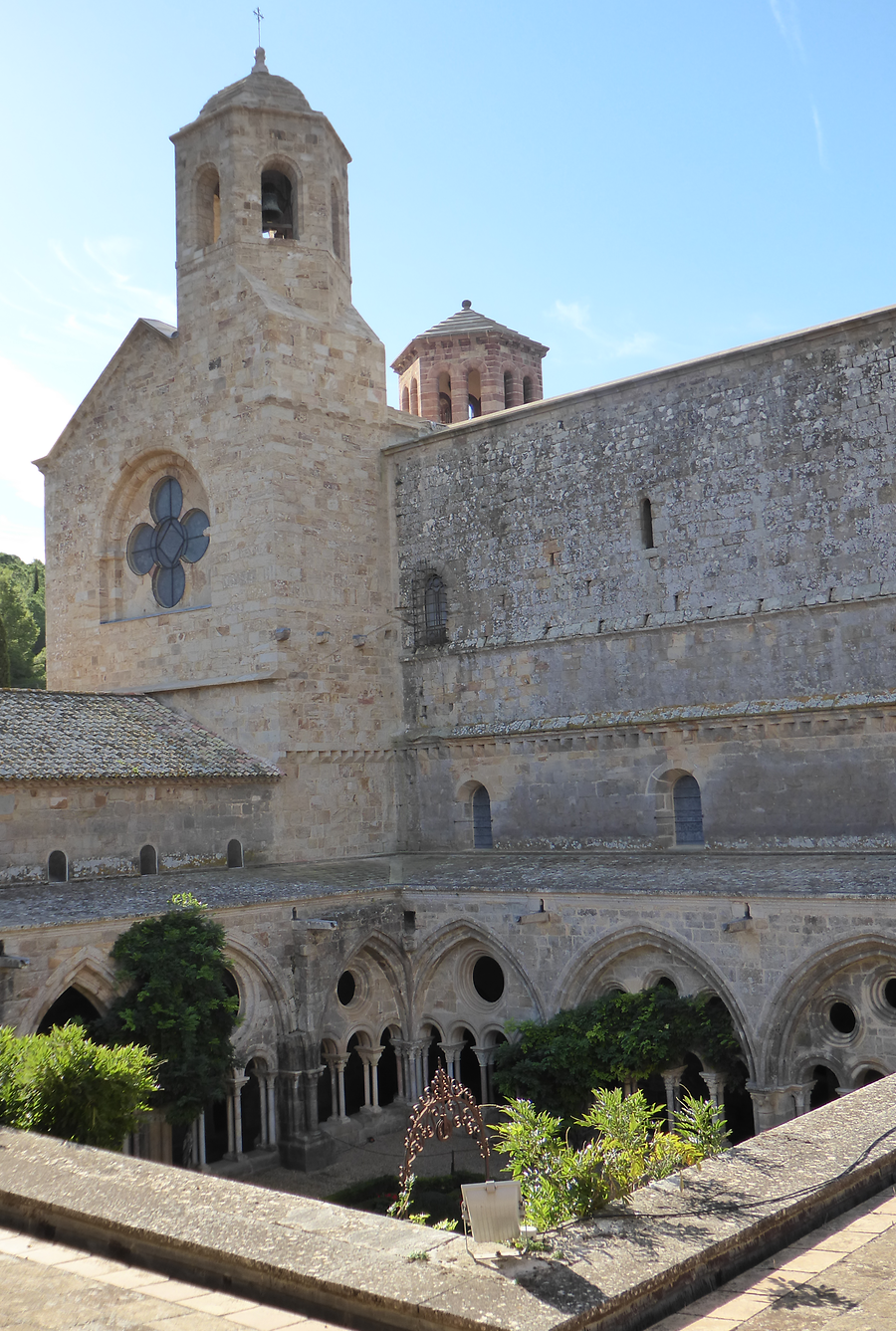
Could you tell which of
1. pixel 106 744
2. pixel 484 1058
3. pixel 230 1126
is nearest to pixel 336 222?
pixel 106 744

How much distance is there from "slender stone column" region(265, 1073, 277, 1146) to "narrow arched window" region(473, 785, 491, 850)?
5.17 m

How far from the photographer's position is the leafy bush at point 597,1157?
4.95 meters

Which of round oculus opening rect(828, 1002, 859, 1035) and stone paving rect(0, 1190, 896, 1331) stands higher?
stone paving rect(0, 1190, 896, 1331)

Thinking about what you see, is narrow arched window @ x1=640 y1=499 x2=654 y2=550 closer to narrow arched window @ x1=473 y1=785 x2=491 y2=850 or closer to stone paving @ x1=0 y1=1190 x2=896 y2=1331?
narrow arched window @ x1=473 y1=785 x2=491 y2=850

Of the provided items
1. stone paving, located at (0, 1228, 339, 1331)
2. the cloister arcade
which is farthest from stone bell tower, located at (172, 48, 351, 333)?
stone paving, located at (0, 1228, 339, 1331)

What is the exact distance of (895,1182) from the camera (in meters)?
5.55

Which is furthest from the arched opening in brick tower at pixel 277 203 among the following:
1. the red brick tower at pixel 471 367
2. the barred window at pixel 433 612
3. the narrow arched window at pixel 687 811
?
the narrow arched window at pixel 687 811

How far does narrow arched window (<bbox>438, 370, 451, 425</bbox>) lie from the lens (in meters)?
27.4

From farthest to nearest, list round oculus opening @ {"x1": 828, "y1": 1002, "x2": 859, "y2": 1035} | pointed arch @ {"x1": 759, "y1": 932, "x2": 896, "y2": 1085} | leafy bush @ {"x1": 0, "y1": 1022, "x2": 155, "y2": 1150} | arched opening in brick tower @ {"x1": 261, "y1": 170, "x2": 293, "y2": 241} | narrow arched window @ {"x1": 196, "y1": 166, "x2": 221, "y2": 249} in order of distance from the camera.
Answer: arched opening in brick tower @ {"x1": 261, "y1": 170, "x2": 293, "y2": 241}, narrow arched window @ {"x1": 196, "y1": 166, "x2": 221, "y2": 249}, round oculus opening @ {"x1": 828, "y1": 1002, "x2": 859, "y2": 1035}, pointed arch @ {"x1": 759, "y1": 932, "x2": 896, "y2": 1085}, leafy bush @ {"x1": 0, "y1": 1022, "x2": 155, "y2": 1150}

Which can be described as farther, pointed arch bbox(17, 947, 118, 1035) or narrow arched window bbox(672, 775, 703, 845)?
narrow arched window bbox(672, 775, 703, 845)

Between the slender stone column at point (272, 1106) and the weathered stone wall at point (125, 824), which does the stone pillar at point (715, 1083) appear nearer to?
the slender stone column at point (272, 1106)

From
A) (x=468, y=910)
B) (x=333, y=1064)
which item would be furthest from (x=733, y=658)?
(x=333, y=1064)

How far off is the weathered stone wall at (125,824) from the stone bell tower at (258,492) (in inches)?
21.9

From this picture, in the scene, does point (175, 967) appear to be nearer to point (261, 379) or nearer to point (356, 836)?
point (356, 836)
